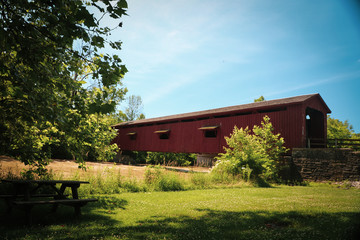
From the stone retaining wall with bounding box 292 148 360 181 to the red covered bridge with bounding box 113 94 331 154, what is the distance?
961 mm

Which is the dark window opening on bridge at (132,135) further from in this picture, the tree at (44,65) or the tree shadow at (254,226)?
the tree shadow at (254,226)

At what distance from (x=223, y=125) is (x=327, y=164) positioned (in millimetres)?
7414

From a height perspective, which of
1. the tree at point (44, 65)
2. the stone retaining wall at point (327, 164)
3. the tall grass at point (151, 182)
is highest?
the tree at point (44, 65)

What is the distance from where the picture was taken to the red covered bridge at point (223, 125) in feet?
46.3

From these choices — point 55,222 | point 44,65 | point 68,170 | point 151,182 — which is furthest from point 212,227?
point 68,170

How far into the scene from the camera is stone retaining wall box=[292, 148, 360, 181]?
11.7m

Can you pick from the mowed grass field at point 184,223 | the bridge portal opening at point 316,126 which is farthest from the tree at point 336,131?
the mowed grass field at point 184,223

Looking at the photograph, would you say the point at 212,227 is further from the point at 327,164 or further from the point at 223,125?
the point at 223,125

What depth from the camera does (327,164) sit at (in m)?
12.4

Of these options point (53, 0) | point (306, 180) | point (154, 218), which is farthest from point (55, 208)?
point (306, 180)

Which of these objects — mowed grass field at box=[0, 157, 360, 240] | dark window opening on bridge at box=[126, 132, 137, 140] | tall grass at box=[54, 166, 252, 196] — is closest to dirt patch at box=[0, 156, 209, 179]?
tall grass at box=[54, 166, 252, 196]

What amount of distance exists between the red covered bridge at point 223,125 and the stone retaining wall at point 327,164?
3.15 feet

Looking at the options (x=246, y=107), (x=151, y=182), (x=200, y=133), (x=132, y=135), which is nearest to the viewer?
(x=151, y=182)

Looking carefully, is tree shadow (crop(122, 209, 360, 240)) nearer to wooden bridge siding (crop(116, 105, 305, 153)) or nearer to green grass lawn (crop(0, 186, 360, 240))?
green grass lawn (crop(0, 186, 360, 240))
